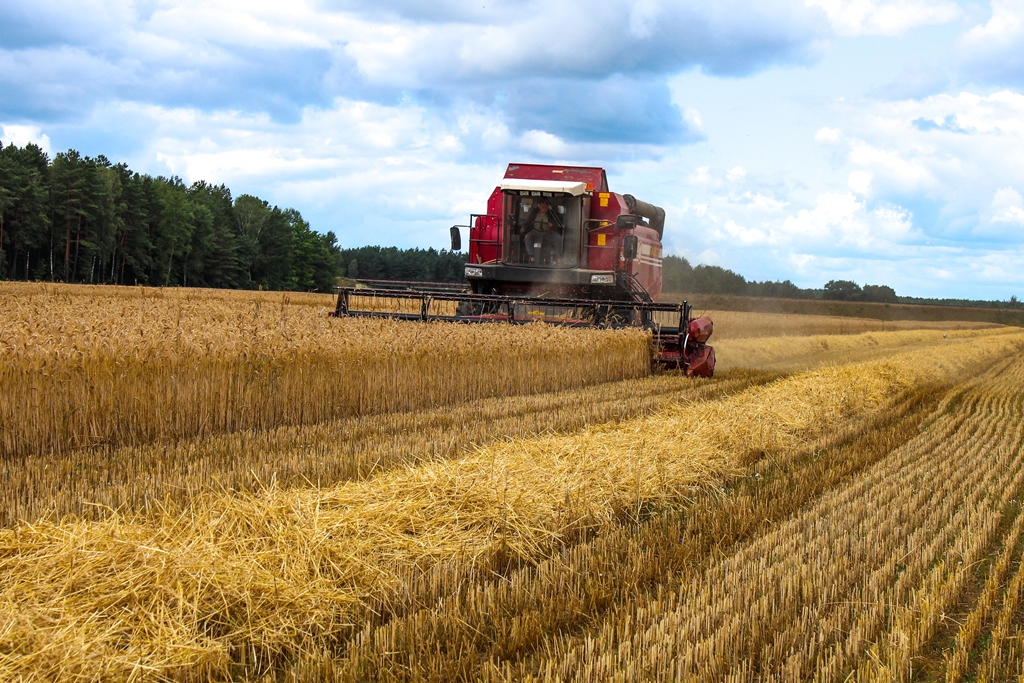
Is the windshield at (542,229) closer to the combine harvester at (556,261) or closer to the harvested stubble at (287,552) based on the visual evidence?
the combine harvester at (556,261)

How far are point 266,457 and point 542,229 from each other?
9.38m

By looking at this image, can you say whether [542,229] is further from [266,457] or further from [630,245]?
[266,457]

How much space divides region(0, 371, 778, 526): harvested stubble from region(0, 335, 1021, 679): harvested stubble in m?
0.49

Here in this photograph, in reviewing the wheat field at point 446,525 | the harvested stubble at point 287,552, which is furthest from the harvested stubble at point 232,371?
the harvested stubble at point 287,552

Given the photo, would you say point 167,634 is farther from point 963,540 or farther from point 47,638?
point 963,540

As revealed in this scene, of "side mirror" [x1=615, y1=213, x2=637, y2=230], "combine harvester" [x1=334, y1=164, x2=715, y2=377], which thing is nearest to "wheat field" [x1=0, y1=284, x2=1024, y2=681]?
"combine harvester" [x1=334, y1=164, x2=715, y2=377]

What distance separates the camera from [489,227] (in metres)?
15.3

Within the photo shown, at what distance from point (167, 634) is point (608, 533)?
98.1 inches

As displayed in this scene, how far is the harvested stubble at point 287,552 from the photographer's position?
3.24 meters

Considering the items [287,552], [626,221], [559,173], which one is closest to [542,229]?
[559,173]

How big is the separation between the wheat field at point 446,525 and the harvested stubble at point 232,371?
3 cm

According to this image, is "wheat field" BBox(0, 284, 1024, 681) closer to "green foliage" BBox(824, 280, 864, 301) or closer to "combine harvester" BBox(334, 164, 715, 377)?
"combine harvester" BBox(334, 164, 715, 377)

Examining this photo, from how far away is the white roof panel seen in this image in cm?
1438

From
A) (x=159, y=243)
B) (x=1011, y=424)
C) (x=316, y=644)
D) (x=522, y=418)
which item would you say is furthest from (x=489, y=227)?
(x=159, y=243)
